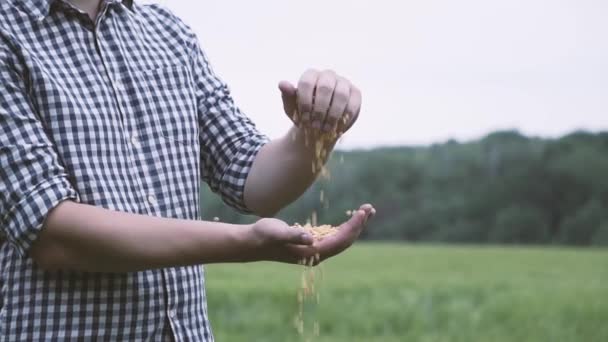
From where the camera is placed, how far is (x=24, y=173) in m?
1.73

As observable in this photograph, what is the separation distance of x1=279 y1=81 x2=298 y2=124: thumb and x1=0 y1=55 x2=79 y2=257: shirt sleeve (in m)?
0.42

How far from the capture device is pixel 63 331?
179 centimetres

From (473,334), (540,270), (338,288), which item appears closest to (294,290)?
(338,288)

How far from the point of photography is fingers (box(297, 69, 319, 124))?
6.01 feet

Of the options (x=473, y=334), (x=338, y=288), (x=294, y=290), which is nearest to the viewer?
(x=473, y=334)

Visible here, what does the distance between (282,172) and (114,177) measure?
0.38 metres

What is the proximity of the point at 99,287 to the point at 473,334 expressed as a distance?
7.42 meters

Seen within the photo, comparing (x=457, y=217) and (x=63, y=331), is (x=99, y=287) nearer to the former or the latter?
(x=63, y=331)

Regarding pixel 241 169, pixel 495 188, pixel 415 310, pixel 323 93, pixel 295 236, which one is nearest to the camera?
pixel 295 236

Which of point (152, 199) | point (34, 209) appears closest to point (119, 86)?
point (152, 199)

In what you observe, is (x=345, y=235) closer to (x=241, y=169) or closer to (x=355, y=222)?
(x=355, y=222)

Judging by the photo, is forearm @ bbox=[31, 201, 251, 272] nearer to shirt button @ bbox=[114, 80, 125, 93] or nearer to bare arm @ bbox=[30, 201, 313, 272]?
bare arm @ bbox=[30, 201, 313, 272]

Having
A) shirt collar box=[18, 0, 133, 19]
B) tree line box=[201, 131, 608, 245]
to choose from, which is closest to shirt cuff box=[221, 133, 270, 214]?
shirt collar box=[18, 0, 133, 19]

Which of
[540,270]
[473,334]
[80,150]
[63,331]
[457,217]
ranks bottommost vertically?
[457,217]
